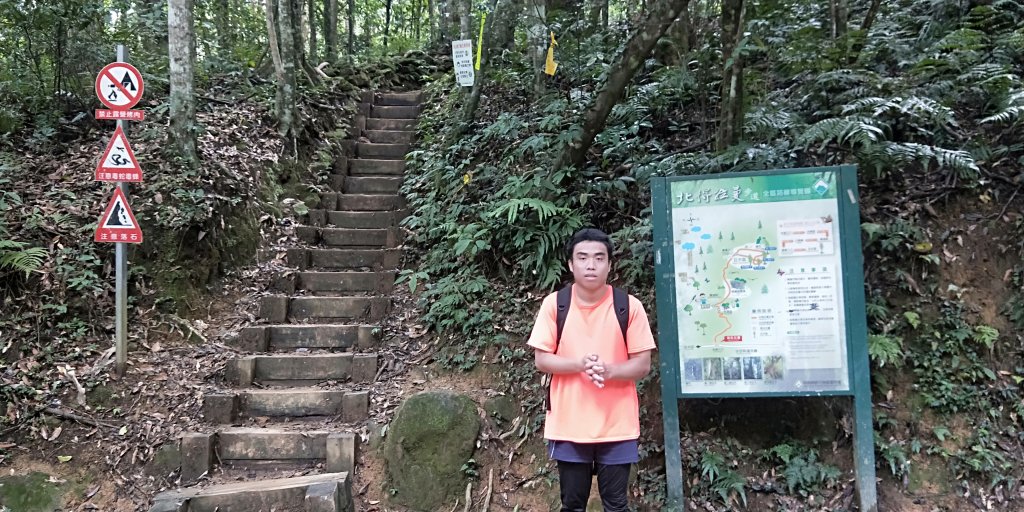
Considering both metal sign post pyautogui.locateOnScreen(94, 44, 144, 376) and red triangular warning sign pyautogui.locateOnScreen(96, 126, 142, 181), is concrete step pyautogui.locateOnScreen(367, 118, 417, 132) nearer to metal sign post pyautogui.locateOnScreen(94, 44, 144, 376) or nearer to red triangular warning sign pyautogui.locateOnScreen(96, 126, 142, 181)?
metal sign post pyautogui.locateOnScreen(94, 44, 144, 376)

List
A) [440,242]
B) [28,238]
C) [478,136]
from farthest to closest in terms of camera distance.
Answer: [478,136] < [440,242] < [28,238]

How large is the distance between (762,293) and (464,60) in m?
6.00

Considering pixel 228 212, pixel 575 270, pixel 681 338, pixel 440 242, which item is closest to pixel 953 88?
pixel 681 338

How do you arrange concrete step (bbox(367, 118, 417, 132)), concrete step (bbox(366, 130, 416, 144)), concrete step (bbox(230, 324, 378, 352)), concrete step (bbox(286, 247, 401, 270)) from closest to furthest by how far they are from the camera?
concrete step (bbox(230, 324, 378, 352))
concrete step (bbox(286, 247, 401, 270))
concrete step (bbox(366, 130, 416, 144))
concrete step (bbox(367, 118, 417, 132))

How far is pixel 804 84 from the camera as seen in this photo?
5605 mm

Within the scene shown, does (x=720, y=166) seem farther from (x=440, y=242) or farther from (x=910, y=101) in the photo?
(x=440, y=242)

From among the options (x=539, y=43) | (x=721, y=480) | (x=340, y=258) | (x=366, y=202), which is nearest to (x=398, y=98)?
(x=366, y=202)

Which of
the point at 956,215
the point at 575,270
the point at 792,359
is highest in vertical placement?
the point at 956,215

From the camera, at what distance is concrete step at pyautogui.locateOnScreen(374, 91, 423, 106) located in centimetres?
1180

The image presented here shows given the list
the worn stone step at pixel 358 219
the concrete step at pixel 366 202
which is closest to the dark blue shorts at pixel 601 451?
the worn stone step at pixel 358 219

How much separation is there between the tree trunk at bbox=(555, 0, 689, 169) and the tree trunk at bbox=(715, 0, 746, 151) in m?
0.58

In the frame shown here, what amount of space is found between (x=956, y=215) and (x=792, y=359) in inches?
86.0

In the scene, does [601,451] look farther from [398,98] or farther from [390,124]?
[398,98]

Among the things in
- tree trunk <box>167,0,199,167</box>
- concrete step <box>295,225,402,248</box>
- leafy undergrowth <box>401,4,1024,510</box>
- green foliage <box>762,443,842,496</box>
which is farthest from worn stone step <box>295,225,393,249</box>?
green foliage <box>762,443,842,496</box>
